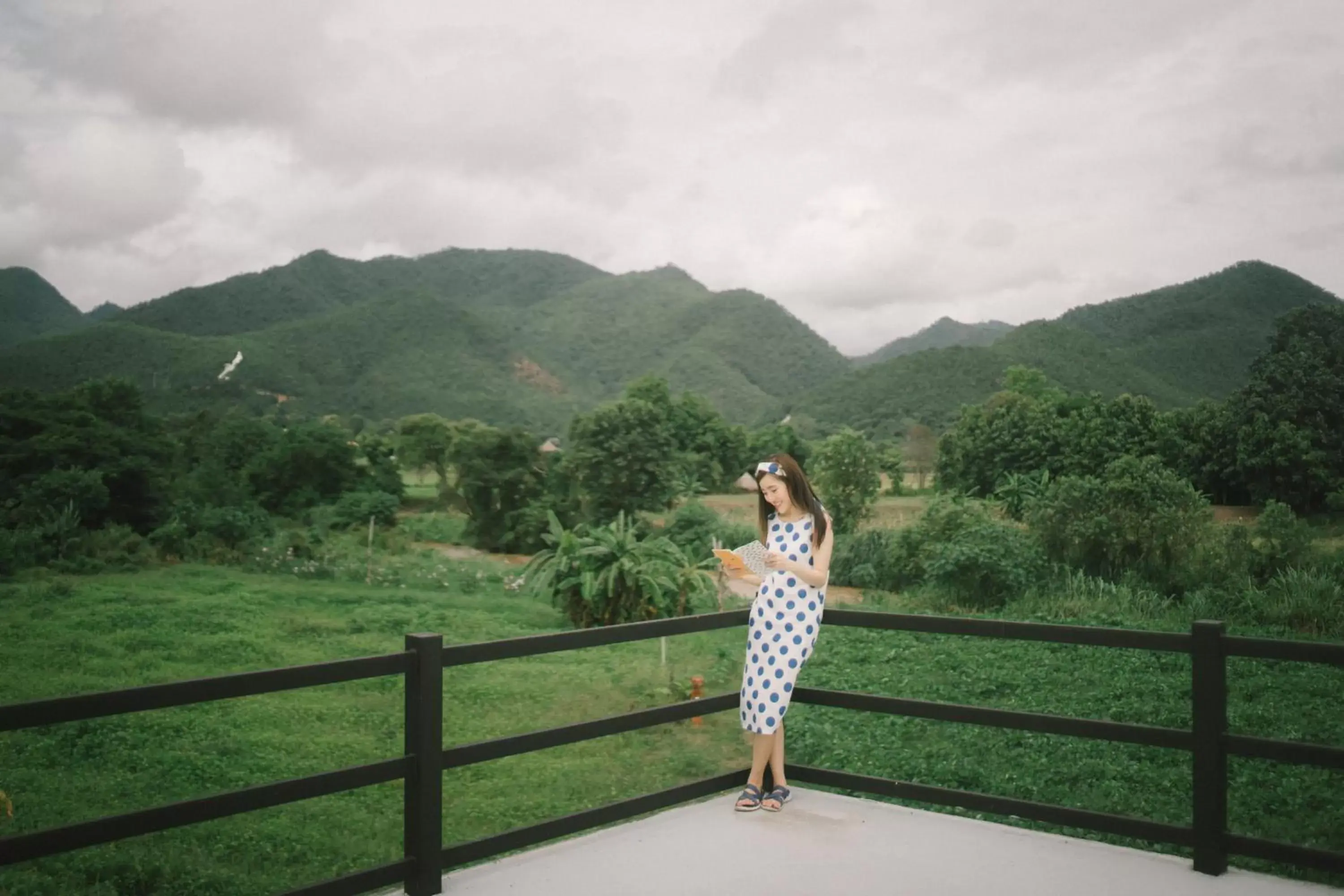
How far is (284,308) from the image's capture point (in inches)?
1663

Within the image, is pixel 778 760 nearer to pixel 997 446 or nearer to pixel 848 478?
pixel 848 478

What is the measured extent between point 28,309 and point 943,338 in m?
28.7

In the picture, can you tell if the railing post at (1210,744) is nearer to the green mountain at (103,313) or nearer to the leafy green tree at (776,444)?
the leafy green tree at (776,444)

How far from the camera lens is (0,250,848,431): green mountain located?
31000mm

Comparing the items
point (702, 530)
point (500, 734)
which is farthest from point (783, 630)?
point (702, 530)

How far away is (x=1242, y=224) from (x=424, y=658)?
2523 cm

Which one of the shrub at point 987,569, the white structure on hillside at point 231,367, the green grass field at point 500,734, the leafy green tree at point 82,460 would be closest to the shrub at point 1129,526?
the shrub at point 987,569

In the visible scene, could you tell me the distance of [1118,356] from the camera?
2800 cm

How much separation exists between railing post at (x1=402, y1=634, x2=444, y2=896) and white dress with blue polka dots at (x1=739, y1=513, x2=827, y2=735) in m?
1.35

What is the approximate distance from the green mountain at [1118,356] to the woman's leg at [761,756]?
2114cm

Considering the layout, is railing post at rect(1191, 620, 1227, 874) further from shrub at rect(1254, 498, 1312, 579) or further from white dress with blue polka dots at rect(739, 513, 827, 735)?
shrub at rect(1254, 498, 1312, 579)

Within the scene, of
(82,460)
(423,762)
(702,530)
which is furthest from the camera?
(702,530)

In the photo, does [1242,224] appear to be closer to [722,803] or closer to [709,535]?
[709,535]

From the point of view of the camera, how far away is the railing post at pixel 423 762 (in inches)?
131
